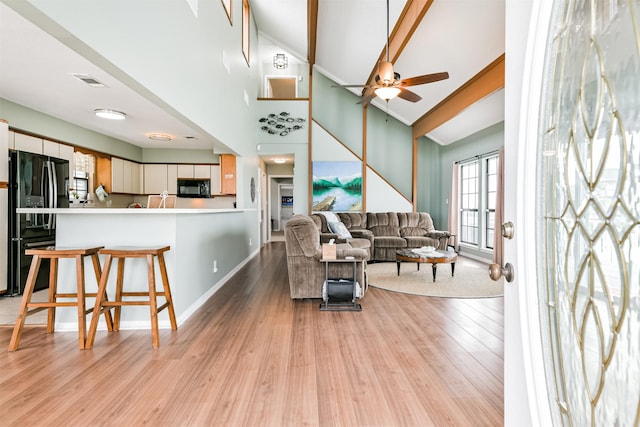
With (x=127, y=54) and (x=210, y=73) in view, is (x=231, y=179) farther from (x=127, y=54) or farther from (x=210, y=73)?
(x=127, y=54)

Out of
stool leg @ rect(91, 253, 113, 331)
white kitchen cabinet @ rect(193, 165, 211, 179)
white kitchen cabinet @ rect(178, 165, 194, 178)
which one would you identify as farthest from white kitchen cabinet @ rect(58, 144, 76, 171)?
stool leg @ rect(91, 253, 113, 331)

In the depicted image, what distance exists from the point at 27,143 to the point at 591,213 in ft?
18.3

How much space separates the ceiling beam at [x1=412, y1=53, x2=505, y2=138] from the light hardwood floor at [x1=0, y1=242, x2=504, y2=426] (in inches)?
128

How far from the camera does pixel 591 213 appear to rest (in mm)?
588

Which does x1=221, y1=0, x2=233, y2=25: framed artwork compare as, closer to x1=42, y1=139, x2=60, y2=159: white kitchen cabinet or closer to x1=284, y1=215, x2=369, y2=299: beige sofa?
x1=42, y1=139, x2=60, y2=159: white kitchen cabinet

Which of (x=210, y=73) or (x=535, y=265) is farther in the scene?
(x=210, y=73)

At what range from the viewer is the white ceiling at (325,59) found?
2.60m

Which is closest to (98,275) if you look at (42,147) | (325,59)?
(42,147)

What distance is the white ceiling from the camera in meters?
2.60

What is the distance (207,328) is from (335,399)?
147 centimetres

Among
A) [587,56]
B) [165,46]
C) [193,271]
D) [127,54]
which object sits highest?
[165,46]

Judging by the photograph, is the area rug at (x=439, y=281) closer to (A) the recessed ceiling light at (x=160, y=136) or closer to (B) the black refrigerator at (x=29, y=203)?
(A) the recessed ceiling light at (x=160, y=136)

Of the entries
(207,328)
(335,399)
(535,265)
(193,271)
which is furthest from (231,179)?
(535,265)

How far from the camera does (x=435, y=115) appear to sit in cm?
668
